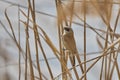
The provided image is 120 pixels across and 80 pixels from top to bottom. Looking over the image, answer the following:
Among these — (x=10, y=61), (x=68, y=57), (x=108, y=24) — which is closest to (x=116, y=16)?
(x=108, y=24)

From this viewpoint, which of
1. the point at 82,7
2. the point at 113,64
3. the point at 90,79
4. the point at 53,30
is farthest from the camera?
the point at 90,79

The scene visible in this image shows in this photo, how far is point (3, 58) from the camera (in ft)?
4.42

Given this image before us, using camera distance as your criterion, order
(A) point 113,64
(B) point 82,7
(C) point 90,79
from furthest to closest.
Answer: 1. (C) point 90,79
2. (A) point 113,64
3. (B) point 82,7

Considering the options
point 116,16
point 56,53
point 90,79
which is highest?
point 116,16

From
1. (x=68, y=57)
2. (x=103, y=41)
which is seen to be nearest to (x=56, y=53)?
(x=68, y=57)

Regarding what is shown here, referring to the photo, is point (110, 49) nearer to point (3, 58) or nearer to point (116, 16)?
point (116, 16)

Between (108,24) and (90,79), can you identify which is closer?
(108,24)

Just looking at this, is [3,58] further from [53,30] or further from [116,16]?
[116,16]

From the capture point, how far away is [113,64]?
1.03 meters

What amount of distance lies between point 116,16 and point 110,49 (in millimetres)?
120

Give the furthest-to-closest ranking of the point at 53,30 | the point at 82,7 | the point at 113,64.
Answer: the point at 53,30, the point at 113,64, the point at 82,7

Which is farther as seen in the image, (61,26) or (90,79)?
(90,79)

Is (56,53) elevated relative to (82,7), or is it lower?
lower

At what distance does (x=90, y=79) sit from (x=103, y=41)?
23cm
